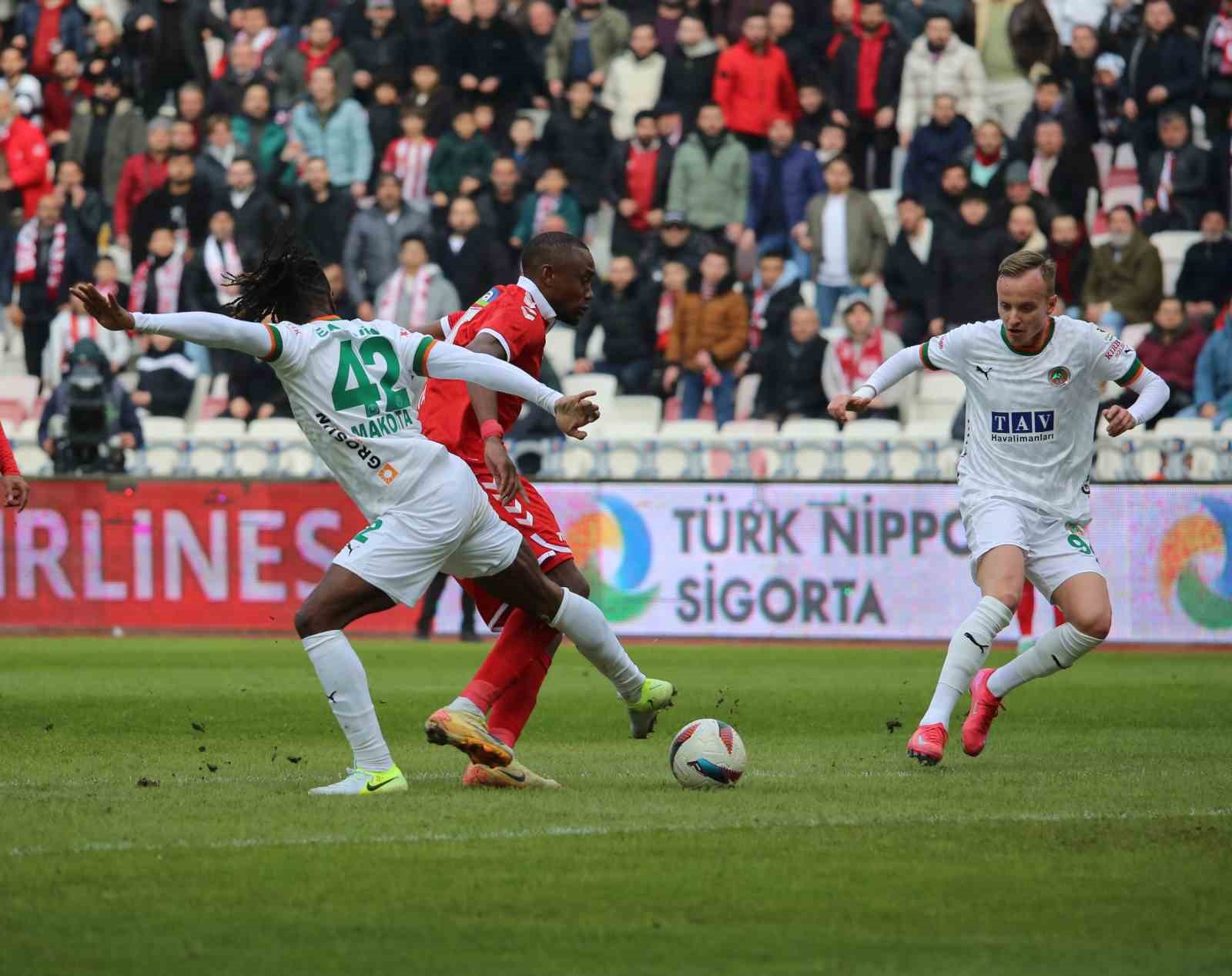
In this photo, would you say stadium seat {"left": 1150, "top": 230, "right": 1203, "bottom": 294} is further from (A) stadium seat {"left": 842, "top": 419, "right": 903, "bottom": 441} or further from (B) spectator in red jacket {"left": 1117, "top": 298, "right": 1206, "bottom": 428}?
(A) stadium seat {"left": 842, "top": 419, "right": 903, "bottom": 441}

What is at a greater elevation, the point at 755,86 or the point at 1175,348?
the point at 755,86

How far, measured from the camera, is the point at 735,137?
69.2ft

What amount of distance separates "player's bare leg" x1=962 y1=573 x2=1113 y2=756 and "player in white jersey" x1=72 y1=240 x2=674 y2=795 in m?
2.26

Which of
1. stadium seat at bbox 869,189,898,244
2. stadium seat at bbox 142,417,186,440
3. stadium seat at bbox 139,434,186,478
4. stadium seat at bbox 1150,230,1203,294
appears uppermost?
stadium seat at bbox 869,189,898,244

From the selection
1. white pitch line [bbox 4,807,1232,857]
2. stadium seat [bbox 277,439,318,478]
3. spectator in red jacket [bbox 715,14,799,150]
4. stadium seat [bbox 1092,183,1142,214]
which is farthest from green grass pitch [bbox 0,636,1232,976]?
spectator in red jacket [bbox 715,14,799,150]

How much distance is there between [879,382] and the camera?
903cm

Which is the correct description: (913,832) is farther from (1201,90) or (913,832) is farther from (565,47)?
(565,47)

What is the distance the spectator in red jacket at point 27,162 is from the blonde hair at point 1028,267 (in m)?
16.9

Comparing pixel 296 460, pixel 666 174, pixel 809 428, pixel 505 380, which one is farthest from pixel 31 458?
pixel 505 380

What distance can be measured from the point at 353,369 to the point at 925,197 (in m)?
13.4

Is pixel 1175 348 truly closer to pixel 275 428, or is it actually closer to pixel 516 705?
pixel 275 428

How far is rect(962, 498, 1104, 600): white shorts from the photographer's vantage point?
352 inches

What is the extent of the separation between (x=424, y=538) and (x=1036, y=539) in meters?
2.90

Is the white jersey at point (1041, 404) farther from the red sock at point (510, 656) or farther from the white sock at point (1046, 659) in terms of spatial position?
the red sock at point (510, 656)
